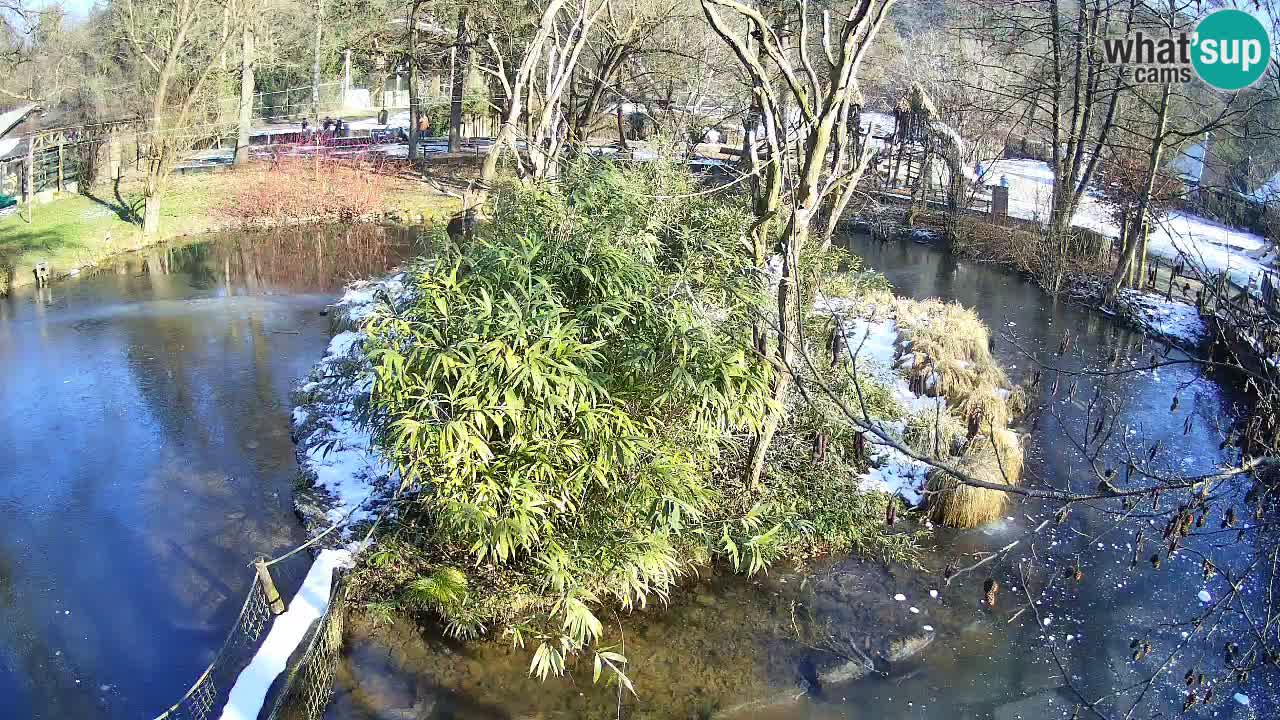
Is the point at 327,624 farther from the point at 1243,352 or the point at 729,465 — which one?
the point at 1243,352

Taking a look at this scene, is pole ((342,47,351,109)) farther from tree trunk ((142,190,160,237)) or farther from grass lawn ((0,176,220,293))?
tree trunk ((142,190,160,237))

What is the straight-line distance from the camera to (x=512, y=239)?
6809mm

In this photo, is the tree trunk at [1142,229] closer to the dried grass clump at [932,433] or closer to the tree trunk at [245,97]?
the dried grass clump at [932,433]

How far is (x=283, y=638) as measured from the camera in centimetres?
557

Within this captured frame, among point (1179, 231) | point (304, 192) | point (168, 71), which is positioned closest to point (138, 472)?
point (168, 71)

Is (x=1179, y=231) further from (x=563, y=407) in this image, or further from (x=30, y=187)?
(x=30, y=187)

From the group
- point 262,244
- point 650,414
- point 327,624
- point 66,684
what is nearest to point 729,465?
point 650,414

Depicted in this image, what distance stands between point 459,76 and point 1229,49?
1787 centimetres

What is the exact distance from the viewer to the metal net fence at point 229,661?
544 cm

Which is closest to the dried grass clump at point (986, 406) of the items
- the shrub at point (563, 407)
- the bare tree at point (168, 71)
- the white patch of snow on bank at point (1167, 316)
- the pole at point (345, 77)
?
the shrub at point (563, 407)

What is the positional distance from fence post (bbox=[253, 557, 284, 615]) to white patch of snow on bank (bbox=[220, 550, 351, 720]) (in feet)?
0.34

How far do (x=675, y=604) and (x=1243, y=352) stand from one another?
25.5ft

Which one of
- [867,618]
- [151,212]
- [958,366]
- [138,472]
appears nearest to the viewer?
[867,618]

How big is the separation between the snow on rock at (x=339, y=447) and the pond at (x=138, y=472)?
0.23 meters
